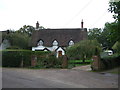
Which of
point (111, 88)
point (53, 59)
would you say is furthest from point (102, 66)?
point (111, 88)

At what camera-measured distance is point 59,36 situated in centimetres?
4728

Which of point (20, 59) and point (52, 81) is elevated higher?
point (20, 59)

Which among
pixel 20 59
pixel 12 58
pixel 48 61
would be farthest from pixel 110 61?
pixel 12 58

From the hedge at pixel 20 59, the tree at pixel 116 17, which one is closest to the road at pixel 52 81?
the tree at pixel 116 17

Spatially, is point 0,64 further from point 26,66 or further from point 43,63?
point 43,63

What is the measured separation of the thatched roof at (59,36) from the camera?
4619cm

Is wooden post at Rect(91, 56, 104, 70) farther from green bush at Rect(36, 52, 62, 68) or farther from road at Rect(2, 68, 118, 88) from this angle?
road at Rect(2, 68, 118, 88)

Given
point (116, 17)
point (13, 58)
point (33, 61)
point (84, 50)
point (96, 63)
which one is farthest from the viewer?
point (84, 50)

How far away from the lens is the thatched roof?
152 feet

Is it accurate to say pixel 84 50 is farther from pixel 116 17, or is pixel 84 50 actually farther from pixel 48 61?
pixel 116 17

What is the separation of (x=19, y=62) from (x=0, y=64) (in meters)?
2.29

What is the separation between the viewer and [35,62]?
21.1 metres

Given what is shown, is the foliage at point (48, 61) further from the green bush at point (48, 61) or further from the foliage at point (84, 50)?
the foliage at point (84, 50)

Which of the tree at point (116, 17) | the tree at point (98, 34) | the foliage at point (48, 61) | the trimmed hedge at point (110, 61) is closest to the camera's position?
the tree at point (116, 17)
